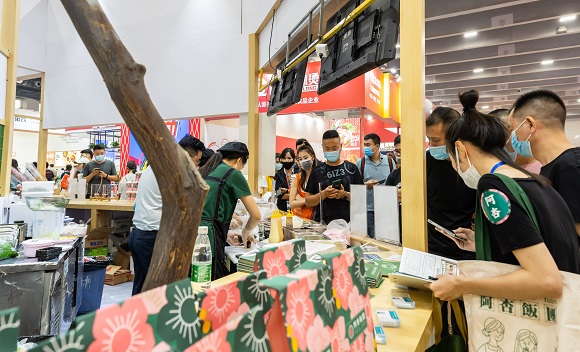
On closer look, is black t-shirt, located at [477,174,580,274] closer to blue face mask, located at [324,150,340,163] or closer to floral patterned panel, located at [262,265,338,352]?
floral patterned panel, located at [262,265,338,352]

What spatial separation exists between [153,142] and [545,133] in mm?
2029

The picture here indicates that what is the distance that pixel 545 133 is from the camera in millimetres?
1852

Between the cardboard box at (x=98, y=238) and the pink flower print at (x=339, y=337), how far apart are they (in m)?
4.70

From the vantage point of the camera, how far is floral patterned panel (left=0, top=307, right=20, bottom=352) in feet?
1.34

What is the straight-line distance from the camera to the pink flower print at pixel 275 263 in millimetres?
763

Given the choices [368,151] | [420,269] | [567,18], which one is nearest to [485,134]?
[420,269]

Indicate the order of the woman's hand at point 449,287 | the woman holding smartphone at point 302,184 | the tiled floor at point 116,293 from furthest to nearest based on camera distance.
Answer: the tiled floor at point 116,293 → the woman holding smartphone at point 302,184 → the woman's hand at point 449,287

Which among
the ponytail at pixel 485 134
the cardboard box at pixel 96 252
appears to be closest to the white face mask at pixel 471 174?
the ponytail at pixel 485 134

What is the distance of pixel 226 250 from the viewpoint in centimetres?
242

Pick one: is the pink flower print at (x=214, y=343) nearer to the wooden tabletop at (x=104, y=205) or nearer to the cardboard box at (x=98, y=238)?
Answer: the wooden tabletop at (x=104, y=205)

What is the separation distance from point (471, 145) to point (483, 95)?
1128 centimetres

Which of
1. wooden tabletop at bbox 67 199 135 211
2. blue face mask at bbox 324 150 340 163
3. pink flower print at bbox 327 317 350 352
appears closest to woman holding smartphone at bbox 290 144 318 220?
blue face mask at bbox 324 150 340 163

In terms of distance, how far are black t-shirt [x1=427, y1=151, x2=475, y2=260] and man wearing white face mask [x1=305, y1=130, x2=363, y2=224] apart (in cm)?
99

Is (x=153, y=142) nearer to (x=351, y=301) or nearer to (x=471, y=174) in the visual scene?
(x=351, y=301)
